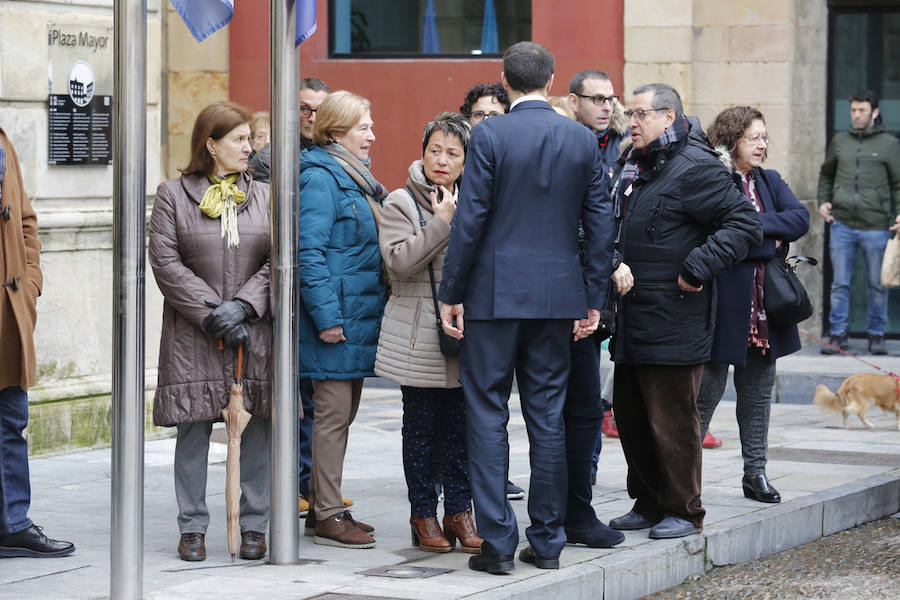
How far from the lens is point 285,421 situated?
635 cm

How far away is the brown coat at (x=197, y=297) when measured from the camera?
21.3 feet

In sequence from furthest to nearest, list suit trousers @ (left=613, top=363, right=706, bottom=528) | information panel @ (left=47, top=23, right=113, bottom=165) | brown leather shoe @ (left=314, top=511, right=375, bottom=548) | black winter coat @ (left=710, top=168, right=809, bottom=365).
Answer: information panel @ (left=47, top=23, right=113, bottom=165) < black winter coat @ (left=710, top=168, right=809, bottom=365) < suit trousers @ (left=613, top=363, right=706, bottom=528) < brown leather shoe @ (left=314, top=511, right=375, bottom=548)

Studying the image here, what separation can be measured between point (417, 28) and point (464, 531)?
8.44 meters

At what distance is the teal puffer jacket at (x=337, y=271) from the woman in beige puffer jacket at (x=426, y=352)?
165 mm

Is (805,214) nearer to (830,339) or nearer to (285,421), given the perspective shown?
(285,421)

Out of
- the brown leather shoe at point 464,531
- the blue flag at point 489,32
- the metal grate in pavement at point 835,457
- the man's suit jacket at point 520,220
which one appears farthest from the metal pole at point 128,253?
the blue flag at point 489,32

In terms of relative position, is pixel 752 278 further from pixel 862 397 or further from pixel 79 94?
pixel 79 94

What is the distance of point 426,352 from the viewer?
6582 mm

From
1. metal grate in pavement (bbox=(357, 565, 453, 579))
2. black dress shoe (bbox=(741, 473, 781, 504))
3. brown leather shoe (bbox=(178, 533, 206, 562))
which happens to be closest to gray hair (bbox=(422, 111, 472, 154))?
metal grate in pavement (bbox=(357, 565, 453, 579))

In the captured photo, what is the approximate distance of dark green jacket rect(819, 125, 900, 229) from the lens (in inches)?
535

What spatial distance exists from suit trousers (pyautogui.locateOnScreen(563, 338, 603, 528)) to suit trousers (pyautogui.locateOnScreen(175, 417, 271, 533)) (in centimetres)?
117

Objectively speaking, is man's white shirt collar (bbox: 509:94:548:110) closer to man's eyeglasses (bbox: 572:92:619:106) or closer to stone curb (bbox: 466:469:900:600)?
stone curb (bbox: 466:469:900:600)

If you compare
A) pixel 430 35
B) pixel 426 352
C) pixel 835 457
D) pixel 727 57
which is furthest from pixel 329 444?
pixel 430 35

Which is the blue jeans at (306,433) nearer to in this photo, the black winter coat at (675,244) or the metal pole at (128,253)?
the black winter coat at (675,244)
